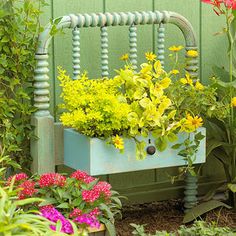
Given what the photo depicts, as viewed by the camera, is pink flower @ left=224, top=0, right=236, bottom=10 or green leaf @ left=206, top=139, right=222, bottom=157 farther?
green leaf @ left=206, top=139, right=222, bottom=157

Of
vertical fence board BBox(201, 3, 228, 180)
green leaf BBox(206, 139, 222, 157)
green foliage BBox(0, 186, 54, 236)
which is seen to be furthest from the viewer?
vertical fence board BBox(201, 3, 228, 180)

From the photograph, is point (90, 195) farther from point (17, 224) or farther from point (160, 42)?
point (160, 42)

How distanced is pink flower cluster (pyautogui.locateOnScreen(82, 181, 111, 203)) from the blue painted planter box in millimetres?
399

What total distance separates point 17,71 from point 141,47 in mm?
770

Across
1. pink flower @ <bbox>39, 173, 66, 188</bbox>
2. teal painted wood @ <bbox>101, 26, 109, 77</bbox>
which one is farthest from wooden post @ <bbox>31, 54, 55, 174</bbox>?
pink flower @ <bbox>39, 173, 66, 188</bbox>

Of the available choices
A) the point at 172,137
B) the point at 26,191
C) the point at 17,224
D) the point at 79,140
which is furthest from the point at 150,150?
the point at 17,224

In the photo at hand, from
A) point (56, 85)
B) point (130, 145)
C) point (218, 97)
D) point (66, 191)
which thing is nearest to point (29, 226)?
point (66, 191)

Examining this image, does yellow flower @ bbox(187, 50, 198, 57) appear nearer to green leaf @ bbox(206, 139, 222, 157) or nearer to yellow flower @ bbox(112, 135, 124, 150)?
green leaf @ bbox(206, 139, 222, 157)

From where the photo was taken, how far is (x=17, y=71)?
11.4 ft

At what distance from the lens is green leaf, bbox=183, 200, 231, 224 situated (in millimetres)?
3795

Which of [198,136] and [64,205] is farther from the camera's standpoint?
[198,136]

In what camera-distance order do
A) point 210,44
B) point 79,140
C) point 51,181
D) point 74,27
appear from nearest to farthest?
point 51,181
point 79,140
point 74,27
point 210,44

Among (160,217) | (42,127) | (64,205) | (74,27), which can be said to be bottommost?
(160,217)

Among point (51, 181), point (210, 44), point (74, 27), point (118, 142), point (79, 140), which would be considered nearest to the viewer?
point (51, 181)
